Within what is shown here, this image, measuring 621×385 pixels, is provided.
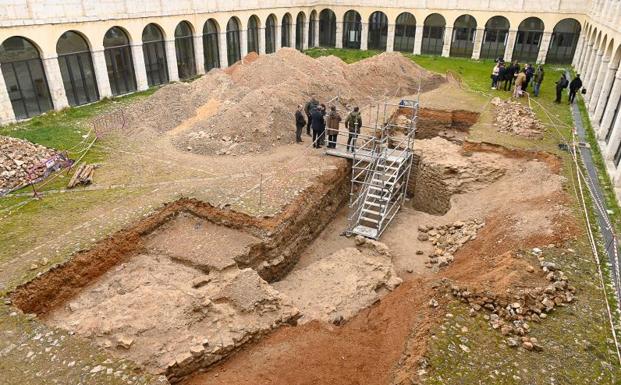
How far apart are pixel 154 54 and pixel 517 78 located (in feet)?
71.5

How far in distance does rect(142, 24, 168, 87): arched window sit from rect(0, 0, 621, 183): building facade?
6cm

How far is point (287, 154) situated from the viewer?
16.8 metres

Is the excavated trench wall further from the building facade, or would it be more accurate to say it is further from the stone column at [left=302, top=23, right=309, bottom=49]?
the stone column at [left=302, top=23, right=309, bottom=49]

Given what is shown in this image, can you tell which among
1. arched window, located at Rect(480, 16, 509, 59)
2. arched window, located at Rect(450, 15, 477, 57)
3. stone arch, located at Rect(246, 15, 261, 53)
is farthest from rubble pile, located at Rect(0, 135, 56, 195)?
arched window, located at Rect(480, 16, 509, 59)

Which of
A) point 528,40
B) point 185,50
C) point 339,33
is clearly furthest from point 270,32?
point 528,40

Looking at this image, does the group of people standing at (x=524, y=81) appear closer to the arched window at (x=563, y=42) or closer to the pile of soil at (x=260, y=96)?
the pile of soil at (x=260, y=96)

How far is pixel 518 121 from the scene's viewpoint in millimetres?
18844

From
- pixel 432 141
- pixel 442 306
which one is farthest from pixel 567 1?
pixel 442 306

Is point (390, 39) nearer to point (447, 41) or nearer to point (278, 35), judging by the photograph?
point (447, 41)

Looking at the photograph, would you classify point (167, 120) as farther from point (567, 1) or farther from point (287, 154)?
point (567, 1)

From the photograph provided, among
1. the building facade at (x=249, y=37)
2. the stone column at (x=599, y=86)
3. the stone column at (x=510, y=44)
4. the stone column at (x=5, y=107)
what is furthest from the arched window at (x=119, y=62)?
the stone column at (x=510, y=44)

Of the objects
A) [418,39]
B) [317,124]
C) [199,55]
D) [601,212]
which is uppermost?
[418,39]

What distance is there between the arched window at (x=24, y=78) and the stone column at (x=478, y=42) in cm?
3317

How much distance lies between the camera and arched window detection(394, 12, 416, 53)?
41.1 m
